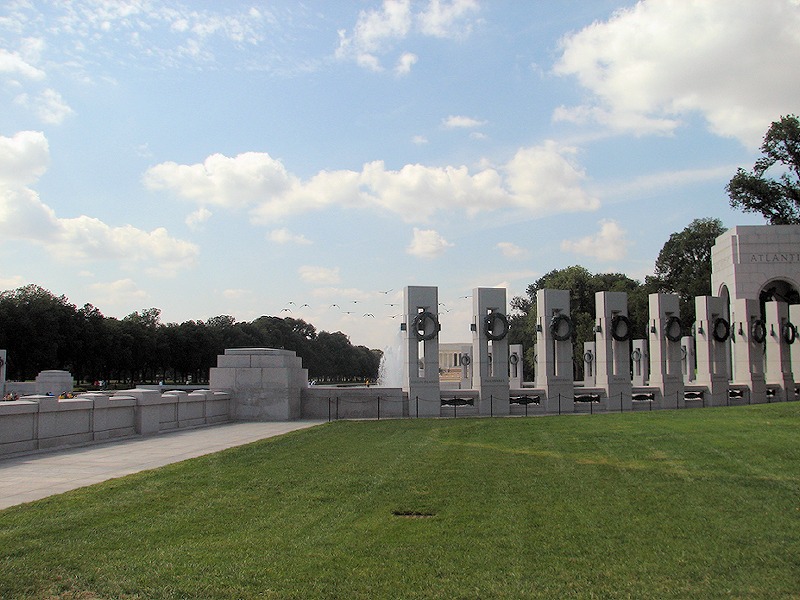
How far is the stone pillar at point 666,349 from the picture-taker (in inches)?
1298

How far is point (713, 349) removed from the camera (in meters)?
34.4

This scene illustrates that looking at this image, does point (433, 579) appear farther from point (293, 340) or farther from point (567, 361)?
point (293, 340)

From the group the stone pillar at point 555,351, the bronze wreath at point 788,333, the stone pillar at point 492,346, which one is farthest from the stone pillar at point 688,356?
the stone pillar at point 492,346

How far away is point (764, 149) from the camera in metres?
49.3

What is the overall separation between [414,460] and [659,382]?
81.5 ft

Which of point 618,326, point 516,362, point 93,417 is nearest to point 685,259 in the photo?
point 516,362

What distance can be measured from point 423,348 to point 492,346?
317 cm

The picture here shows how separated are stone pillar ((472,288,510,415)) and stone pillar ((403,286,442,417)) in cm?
213

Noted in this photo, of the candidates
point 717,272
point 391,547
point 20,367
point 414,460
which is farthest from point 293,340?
point 391,547

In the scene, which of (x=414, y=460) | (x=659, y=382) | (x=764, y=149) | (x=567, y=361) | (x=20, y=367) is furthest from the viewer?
(x=20, y=367)

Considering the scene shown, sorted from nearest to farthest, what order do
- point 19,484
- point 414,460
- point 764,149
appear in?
point 19,484 → point 414,460 → point 764,149

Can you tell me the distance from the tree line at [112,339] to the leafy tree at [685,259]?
178 feet

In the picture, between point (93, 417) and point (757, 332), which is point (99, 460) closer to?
point (93, 417)

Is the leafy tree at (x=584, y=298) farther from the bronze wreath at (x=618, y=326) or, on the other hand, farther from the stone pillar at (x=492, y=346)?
the stone pillar at (x=492, y=346)
